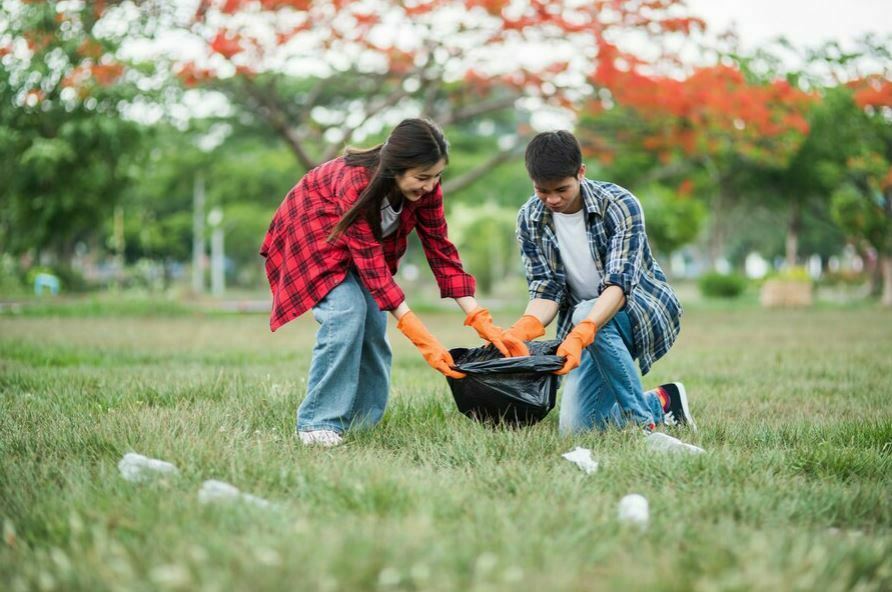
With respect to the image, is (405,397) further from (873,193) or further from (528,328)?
(873,193)

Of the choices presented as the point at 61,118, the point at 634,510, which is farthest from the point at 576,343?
the point at 61,118

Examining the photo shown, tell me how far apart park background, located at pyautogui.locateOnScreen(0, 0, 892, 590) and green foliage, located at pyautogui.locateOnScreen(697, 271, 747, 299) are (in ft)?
10.4

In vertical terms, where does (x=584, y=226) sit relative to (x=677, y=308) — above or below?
above

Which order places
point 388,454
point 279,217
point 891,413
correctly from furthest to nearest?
1. point 891,413
2. point 279,217
3. point 388,454

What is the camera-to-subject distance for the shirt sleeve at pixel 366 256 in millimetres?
3564

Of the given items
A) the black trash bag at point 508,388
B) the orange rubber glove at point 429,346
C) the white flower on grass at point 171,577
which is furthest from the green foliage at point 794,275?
the white flower on grass at point 171,577

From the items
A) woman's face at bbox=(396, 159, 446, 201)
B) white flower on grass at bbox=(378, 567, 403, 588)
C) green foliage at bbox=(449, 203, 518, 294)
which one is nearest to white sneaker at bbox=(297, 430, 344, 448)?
woman's face at bbox=(396, 159, 446, 201)

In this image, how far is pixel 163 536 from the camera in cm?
206

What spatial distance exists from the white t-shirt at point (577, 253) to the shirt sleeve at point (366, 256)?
88cm

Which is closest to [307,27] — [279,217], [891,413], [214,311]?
[214,311]

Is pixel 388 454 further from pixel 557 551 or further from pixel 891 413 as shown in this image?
pixel 891 413

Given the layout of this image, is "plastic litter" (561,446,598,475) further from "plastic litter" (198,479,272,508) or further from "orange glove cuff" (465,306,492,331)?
"plastic litter" (198,479,272,508)

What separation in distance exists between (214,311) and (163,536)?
487 inches

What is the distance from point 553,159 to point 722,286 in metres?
21.2
